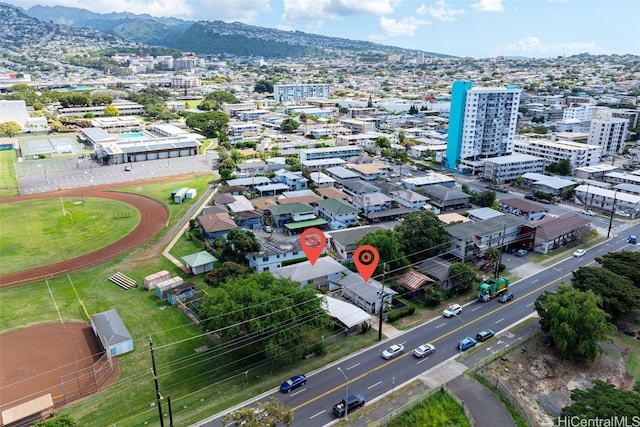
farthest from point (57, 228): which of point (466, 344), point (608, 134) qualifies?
Answer: point (608, 134)

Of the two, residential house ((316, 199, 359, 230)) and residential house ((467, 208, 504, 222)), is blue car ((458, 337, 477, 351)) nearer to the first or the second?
residential house ((467, 208, 504, 222))

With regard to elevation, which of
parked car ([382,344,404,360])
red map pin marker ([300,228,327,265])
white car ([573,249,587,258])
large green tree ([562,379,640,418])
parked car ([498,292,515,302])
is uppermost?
large green tree ([562,379,640,418])

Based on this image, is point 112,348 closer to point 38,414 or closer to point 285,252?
point 38,414

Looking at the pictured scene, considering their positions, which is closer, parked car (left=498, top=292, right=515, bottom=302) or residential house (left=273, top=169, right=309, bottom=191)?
parked car (left=498, top=292, right=515, bottom=302)

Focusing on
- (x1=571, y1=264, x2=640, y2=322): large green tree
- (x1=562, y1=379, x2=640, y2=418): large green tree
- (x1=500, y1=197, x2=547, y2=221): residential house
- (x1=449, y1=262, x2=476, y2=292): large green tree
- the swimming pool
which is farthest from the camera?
the swimming pool

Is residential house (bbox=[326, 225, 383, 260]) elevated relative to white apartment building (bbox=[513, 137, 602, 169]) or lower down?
lower down

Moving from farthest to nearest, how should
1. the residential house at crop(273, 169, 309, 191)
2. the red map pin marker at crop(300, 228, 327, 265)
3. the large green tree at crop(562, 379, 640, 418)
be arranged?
the residential house at crop(273, 169, 309, 191) → the red map pin marker at crop(300, 228, 327, 265) → the large green tree at crop(562, 379, 640, 418)

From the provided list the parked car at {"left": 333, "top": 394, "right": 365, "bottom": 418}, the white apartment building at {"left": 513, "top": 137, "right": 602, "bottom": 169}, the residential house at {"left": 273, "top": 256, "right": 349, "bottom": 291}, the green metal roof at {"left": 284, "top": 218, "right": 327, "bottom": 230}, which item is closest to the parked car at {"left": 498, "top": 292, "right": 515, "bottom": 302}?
the residential house at {"left": 273, "top": 256, "right": 349, "bottom": 291}

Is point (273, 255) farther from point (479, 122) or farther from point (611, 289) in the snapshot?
point (479, 122)
